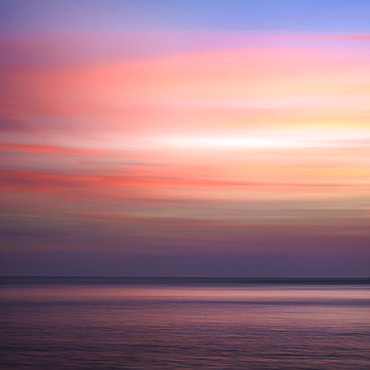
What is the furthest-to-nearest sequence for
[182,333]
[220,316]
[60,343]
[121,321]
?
[220,316], [121,321], [182,333], [60,343]

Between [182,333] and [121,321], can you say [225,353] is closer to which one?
[182,333]

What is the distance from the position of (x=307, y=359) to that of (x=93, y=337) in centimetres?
1532

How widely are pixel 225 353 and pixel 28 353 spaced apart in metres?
10.4

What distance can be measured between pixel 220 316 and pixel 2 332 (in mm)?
24177

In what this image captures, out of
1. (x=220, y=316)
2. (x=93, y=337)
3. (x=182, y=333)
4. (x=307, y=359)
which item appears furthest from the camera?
(x=220, y=316)

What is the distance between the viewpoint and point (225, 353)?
115 feet

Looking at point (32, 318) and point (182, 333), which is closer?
point (182, 333)

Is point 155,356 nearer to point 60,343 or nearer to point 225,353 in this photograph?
point 225,353

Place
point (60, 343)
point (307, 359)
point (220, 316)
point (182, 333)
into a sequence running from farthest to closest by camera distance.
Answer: point (220, 316)
point (182, 333)
point (60, 343)
point (307, 359)

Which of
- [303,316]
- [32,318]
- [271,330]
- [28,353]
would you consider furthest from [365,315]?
[28,353]

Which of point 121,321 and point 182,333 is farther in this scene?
point 121,321

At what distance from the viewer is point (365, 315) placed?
213 feet

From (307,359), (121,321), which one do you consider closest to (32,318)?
(121,321)

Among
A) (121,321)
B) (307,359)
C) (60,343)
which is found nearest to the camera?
(307,359)
